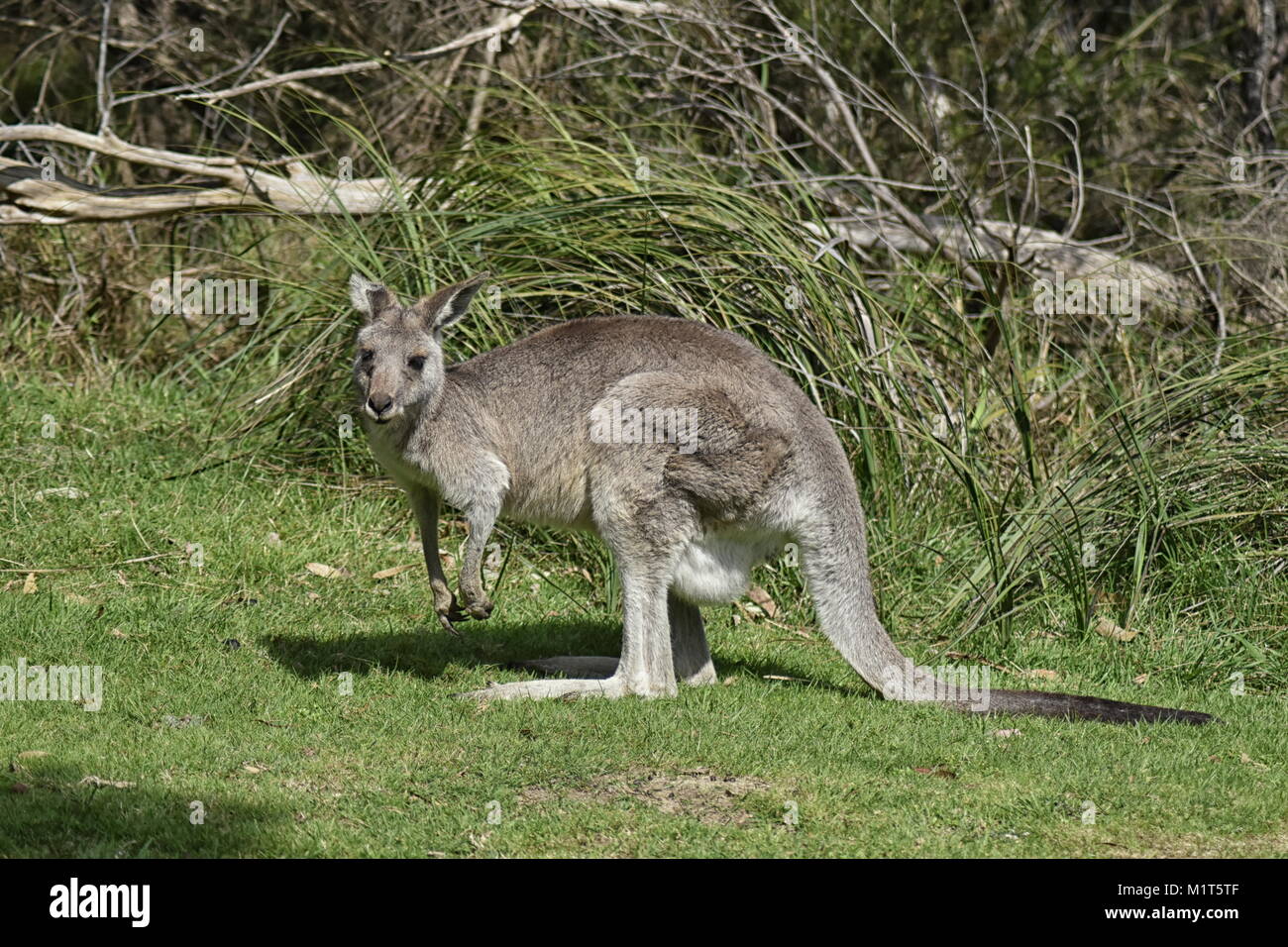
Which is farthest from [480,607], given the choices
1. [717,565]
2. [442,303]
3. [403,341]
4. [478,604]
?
[442,303]

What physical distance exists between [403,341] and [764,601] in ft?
7.42

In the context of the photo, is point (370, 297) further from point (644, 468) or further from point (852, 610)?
point (852, 610)

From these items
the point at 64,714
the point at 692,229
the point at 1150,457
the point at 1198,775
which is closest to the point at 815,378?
the point at 692,229

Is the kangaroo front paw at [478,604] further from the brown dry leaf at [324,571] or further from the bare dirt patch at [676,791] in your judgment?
the brown dry leaf at [324,571]

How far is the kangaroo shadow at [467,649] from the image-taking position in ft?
18.5

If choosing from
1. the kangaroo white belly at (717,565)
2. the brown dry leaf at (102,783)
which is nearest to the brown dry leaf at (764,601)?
the kangaroo white belly at (717,565)

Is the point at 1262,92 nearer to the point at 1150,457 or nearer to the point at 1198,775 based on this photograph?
the point at 1150,457

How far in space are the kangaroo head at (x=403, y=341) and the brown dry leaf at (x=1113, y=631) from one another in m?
2.97

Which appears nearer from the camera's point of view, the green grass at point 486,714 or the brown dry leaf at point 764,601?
the green grass at point 486,714

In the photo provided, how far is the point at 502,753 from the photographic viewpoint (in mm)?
4703

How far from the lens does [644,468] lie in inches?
205

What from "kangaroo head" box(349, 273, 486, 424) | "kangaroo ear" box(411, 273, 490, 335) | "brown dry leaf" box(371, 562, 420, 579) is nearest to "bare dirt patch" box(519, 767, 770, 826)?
"kangaroo head" box(349, 273, 486, 424)

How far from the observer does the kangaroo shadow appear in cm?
562

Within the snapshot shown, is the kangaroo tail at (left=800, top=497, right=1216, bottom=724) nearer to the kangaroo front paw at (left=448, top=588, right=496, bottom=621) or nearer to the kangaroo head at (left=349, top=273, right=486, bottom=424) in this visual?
the kangaroo front paw at (left=448, top=588, right=496, bottom=621)
